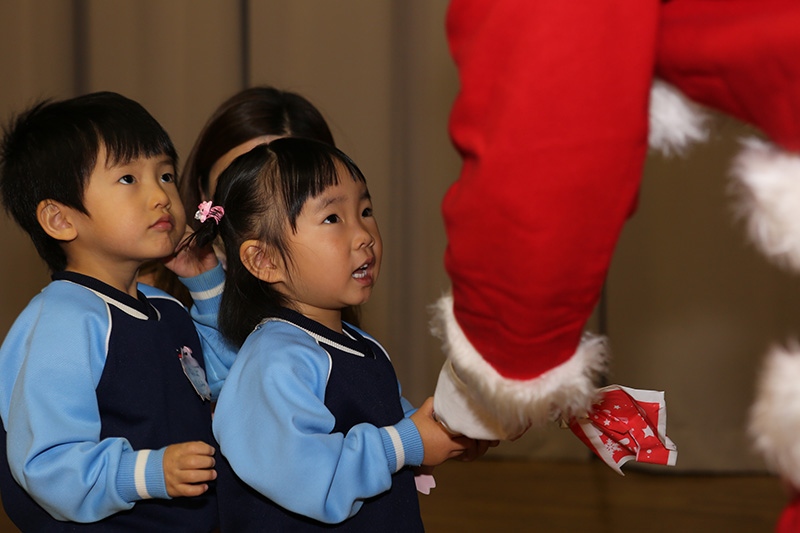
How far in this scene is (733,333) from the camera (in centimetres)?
270

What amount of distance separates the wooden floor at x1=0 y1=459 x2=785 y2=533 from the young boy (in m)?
1.13

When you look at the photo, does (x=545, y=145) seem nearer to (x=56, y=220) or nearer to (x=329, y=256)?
(x=329, y=256)

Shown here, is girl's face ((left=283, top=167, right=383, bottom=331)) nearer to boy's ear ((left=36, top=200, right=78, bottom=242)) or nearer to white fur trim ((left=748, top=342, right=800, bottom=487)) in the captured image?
boy's ear ((left=36, top=200, right=78, bottom=242))

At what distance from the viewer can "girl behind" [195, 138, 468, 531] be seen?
1.09m

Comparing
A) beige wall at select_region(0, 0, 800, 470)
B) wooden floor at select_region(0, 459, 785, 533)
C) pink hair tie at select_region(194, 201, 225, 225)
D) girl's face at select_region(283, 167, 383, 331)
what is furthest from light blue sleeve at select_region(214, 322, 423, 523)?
beige wall at select_region(0, 0, 800, 470)

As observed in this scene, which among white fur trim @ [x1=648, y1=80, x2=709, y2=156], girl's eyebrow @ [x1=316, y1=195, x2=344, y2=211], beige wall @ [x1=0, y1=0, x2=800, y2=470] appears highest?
white fur trim @ [x1=648, y1=80, x2=709, y2=156]

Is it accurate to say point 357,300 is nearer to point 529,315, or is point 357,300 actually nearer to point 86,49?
point 529,315

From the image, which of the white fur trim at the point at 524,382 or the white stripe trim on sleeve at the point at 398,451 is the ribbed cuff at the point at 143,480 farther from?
the white fur trim at the point at 524,382

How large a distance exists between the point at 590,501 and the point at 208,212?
5.23 ft

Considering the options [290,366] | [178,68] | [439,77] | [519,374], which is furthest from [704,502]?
[178,68]

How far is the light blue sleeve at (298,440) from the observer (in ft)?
3.51

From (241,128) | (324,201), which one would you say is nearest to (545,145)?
(324,201)

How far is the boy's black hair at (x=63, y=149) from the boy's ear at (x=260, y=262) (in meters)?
0.22

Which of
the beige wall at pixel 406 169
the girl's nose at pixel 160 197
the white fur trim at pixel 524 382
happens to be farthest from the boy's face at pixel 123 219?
the beige wall at pixel 406 169
